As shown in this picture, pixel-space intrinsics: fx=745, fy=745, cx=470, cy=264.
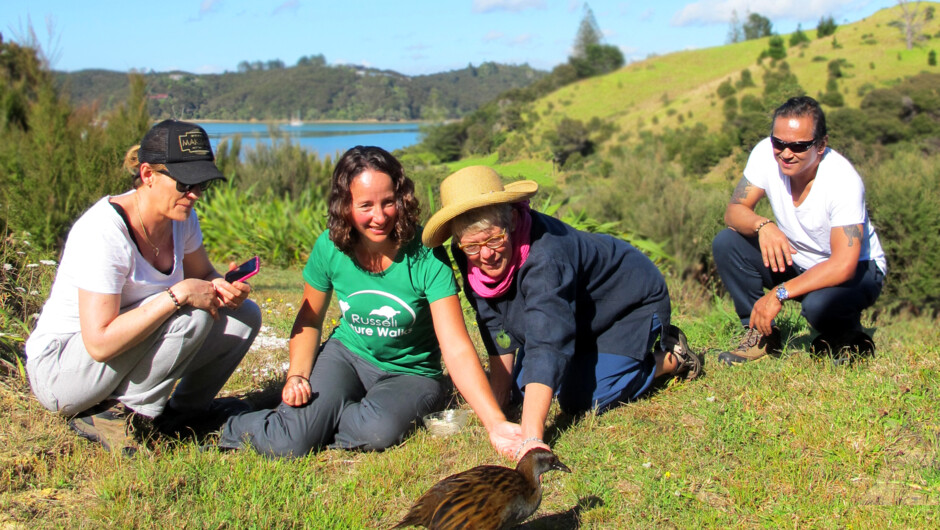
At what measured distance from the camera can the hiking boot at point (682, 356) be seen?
3.98m

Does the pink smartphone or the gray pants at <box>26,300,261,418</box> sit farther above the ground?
the pink smartphone

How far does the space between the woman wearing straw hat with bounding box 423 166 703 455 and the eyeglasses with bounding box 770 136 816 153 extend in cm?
99

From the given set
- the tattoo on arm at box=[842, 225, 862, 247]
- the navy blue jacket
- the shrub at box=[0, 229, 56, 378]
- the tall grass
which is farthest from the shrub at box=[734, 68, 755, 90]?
the shrub at box=[0, 229, 56, 378]

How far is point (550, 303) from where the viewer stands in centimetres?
309

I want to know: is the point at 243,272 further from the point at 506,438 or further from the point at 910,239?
the point at 910,239

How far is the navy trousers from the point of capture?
3.94 m

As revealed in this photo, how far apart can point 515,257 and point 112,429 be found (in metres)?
1.90

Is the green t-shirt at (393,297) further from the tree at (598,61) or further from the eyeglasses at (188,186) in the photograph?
the tree at (598,61)

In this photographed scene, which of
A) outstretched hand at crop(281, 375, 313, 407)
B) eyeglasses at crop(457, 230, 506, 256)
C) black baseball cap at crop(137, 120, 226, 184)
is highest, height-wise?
black baseball cap at crop(137, 120, 226, 184)

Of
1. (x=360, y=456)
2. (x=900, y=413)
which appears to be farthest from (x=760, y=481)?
(x=360, y=456)

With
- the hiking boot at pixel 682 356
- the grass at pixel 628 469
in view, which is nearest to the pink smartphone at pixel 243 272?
the grass at pixel 628 469

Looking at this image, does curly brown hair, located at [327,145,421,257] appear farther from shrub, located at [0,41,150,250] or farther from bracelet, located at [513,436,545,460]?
shrub, located at [0,41,150,250]

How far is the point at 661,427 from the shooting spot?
139 inches

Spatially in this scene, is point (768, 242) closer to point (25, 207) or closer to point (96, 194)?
point (25, 207)
